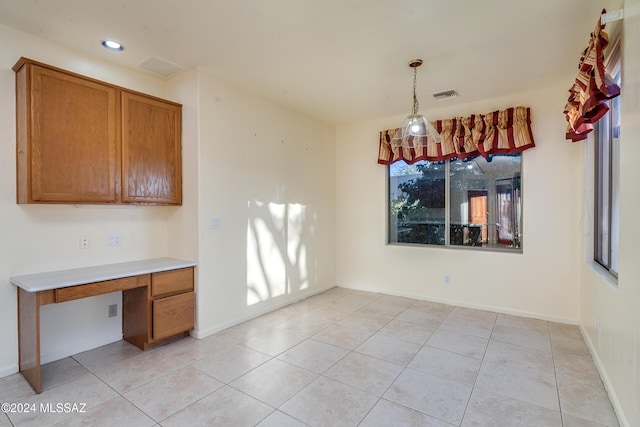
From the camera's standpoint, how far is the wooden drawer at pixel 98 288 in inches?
93.5

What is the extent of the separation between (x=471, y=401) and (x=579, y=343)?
1.74 metres

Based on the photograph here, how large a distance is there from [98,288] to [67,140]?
1225 mm

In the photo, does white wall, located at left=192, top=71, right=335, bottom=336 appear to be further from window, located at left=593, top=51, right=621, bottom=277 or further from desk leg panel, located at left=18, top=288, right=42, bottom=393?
window, located at left=593, top=51, right=621, bottom=277

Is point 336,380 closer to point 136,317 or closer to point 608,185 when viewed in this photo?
point 136,317

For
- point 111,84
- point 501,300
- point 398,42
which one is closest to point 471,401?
point 501,300

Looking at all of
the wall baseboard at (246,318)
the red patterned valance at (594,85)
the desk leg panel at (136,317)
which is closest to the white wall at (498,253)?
the wall baseboard at (246,318)

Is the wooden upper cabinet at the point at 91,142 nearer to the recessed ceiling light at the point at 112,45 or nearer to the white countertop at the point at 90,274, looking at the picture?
the recessed ceiling light at the point at 112,45

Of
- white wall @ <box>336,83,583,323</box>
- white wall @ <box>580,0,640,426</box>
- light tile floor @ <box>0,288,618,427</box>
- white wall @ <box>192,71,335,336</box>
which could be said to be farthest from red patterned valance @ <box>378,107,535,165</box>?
light tile floor @ <box>0,288,618,427</box>

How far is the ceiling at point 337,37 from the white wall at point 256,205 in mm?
441

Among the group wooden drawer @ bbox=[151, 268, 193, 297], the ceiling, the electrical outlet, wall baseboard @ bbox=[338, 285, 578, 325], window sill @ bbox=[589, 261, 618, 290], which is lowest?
wall baseboard @ bbox=[338, 285, 578, 325]

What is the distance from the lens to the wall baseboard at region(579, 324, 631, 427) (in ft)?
6.26

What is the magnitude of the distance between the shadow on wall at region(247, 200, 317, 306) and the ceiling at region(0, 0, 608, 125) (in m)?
1.55

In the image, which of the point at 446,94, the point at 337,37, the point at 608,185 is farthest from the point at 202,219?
the point at 608,185

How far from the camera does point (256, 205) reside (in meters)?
3.87
